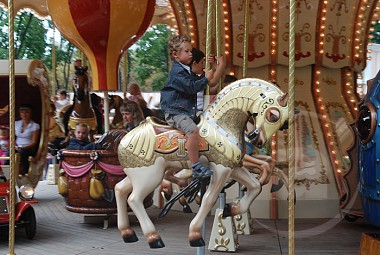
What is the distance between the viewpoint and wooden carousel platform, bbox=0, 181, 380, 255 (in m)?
5.96

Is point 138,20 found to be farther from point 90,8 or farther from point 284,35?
point 284,35

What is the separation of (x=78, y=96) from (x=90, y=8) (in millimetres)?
1880

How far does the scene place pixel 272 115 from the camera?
13.9 ft

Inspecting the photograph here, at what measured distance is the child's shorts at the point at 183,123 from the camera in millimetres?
4273

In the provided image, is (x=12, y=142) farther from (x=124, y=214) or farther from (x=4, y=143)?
(x=4, y=143)

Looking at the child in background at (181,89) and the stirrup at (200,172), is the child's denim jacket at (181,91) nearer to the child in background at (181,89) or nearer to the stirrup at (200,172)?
the child in background at (181,89)

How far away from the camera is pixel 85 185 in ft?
23.1

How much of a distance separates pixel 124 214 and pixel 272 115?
4.22 feet

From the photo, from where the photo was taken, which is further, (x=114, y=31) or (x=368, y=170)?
(x=114, y=31)

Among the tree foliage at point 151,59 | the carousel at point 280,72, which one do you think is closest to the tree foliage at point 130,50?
the tree foliage at point 151,59

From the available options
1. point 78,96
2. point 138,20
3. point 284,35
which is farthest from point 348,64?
point 78,96

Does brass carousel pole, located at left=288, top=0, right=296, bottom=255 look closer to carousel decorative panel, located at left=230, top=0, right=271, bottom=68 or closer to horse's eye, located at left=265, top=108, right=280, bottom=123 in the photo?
horse's eye, located at left=265, top=108, right=280, bottom=123

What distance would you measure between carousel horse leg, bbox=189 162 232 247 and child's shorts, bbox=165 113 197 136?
30 centimetres

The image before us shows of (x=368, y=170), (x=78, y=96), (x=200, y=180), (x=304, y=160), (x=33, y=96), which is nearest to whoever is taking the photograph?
(x=200, y=180)
